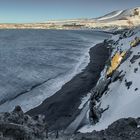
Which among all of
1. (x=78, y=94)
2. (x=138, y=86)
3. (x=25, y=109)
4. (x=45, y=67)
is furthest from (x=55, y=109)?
(x=45, y=67)

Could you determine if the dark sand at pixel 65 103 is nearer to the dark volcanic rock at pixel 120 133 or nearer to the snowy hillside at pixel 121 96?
the snowy hillside at pixel 121 96

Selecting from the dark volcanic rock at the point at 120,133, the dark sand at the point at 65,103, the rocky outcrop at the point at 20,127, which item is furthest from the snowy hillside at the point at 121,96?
the rocky outcrop at the point at 20,127

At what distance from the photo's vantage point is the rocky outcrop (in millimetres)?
16109

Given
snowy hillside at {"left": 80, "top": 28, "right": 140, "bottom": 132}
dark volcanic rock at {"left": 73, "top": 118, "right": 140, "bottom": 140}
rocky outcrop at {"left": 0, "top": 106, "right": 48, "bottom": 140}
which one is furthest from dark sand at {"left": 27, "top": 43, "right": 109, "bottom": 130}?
rocky outcrop at {"left": 0, "top": 106, "right": 48, "bottom": 140}

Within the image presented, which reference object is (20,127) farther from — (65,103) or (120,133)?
(65,103)

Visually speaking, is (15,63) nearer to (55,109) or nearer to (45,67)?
(45,67)

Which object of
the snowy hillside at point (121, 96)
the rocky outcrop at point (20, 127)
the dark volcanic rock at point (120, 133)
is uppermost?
the rocky outcrop at point (20, 127)

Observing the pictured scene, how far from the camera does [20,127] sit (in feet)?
53.8

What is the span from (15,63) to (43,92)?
31.7 meters

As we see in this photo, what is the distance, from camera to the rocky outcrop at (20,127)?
634 inches

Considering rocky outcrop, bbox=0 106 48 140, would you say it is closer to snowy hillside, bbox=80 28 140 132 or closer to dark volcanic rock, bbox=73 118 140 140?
dark volcanic rock, bbox=73 118 140 140

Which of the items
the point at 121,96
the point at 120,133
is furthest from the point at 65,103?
the point at 120,133

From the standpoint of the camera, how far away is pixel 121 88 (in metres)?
32.6

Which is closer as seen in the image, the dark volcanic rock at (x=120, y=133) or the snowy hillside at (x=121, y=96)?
the dark volcanic rock at (x=120, y=133)
